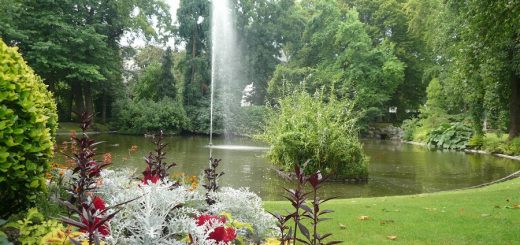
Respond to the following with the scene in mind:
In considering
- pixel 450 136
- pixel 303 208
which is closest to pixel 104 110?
pixel 450 136

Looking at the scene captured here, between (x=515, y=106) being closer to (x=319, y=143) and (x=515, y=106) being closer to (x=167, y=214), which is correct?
(x=319, y=143)

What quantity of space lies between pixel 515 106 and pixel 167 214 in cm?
2116

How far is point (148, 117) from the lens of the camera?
30.3 metres

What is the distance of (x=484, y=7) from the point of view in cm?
789

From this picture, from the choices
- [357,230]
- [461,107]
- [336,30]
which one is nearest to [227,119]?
[336,30]

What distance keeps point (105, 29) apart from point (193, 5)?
6990mm

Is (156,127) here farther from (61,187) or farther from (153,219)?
(153,219)

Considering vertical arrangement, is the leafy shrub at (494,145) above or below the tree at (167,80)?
below

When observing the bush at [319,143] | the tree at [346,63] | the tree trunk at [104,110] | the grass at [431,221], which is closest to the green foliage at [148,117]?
the tree trunk at [104,110]

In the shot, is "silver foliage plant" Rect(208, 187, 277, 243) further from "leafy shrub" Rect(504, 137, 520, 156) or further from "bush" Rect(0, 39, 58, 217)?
"leafy shrub" Rect(504, 137, 520, 156)

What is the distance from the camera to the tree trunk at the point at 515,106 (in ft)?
63.2

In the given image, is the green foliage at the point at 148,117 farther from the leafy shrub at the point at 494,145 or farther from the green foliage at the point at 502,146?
the green foliage at the point at 502,146

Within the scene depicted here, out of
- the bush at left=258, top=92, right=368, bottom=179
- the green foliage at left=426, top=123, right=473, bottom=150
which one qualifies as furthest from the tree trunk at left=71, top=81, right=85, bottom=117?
the green foliage at left=426, top=123, right=473, bottom=150

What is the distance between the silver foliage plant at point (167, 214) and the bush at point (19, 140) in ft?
1.85
